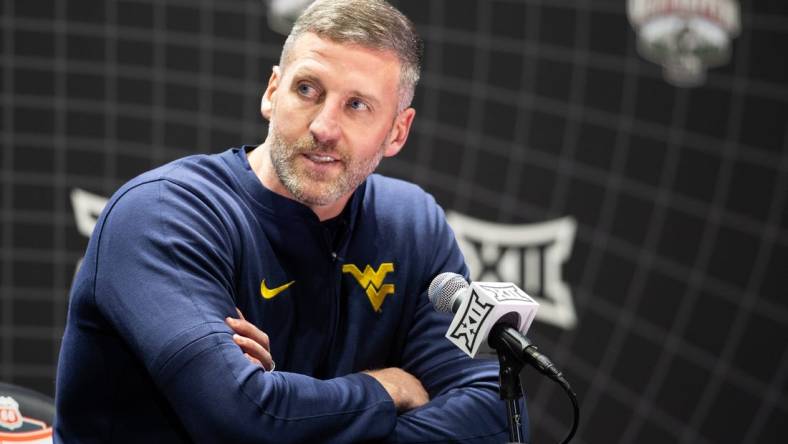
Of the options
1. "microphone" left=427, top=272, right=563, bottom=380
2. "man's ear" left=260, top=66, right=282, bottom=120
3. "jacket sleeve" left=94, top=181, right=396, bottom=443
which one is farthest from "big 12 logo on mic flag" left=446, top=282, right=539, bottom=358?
"man's ear" left=260, top=66, right=282, bottom=120

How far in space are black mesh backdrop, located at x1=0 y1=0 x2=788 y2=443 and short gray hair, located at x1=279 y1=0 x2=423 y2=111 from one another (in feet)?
6.46

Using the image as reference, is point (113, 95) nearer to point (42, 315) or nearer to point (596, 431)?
point (42, 315)

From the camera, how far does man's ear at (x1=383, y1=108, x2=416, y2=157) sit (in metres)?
2.71

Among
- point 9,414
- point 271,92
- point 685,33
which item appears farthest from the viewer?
point 685,33

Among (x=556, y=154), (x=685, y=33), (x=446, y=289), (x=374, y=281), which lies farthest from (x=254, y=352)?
(x=685, y=33)

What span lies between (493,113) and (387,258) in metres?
2.02

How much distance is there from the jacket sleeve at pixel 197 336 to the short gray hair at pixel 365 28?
54 cm

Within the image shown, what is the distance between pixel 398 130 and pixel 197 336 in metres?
0.94

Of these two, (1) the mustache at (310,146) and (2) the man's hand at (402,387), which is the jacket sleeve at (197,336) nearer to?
(2) the man's hand at (402,387)

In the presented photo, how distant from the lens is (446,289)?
85.9 inches

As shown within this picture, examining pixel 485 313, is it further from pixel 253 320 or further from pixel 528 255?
pixel 528 255

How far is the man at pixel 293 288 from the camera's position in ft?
6.95

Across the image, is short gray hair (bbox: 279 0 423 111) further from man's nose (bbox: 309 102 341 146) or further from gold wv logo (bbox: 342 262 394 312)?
gold wv logo (bbox: 342 262 394 312)

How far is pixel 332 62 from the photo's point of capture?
8.07 ft
